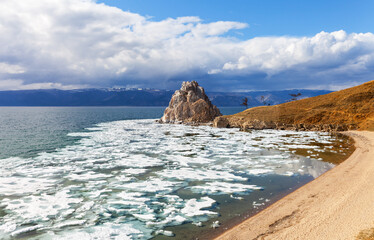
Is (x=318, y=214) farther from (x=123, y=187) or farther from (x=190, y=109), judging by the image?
(x=190, y=109)

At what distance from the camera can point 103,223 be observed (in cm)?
1105

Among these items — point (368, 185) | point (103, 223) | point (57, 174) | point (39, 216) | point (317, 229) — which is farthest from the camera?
point (57, 174)

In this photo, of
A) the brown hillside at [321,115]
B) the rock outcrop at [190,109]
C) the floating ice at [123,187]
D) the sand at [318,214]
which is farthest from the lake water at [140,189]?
the rock outcrop at [190,109]

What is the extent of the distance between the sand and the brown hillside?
143ft

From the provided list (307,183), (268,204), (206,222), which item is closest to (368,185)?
(307,183)

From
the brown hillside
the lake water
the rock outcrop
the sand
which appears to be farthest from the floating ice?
the rock outcrop

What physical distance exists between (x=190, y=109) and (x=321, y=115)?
122ft

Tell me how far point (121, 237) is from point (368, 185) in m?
14.6

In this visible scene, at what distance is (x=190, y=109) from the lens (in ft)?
254

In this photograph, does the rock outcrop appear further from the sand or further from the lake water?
the sand

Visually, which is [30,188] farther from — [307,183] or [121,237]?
[307,183]

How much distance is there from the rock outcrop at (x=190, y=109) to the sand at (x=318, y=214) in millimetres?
58980

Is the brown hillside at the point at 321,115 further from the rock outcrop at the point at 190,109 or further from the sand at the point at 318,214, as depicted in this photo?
the sand at the point at 318,214

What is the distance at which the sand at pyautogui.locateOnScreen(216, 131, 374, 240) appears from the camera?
9507 mm
